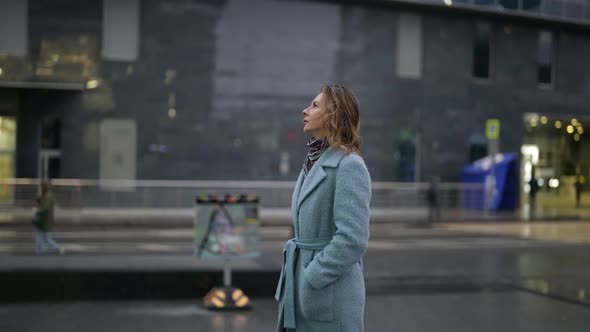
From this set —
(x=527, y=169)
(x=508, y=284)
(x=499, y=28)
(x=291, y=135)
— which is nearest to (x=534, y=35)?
(x=499, y=28)

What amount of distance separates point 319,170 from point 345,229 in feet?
1.05

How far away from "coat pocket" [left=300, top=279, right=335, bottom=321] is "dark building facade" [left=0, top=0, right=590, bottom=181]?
22473 millimetres

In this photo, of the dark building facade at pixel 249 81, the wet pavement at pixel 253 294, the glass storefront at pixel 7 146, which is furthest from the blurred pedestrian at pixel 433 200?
the glass storefront at pixel 7 146

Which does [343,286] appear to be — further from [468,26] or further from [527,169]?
[527,169]

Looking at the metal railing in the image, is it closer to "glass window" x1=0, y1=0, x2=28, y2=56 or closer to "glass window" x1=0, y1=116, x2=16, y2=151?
"glass window" x1=0, y1=116, x2=16, y2=151

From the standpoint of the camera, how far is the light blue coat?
3125mm

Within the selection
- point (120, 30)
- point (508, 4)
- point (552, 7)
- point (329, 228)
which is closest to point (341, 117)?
point (329, 228)

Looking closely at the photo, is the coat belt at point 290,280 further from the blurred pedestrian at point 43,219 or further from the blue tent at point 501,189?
the blue tent at point 501,189

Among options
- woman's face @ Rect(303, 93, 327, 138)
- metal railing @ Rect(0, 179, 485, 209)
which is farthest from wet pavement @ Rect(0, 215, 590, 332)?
metal railing @ Rect(0, 179, 485, 209)

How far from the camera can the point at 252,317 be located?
7.83 meters

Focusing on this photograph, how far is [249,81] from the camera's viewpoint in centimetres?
2619

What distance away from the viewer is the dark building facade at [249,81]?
80.5 ft

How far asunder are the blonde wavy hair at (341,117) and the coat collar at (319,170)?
40 millimetres

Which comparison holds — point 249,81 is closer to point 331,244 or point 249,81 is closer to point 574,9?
point 574,9
